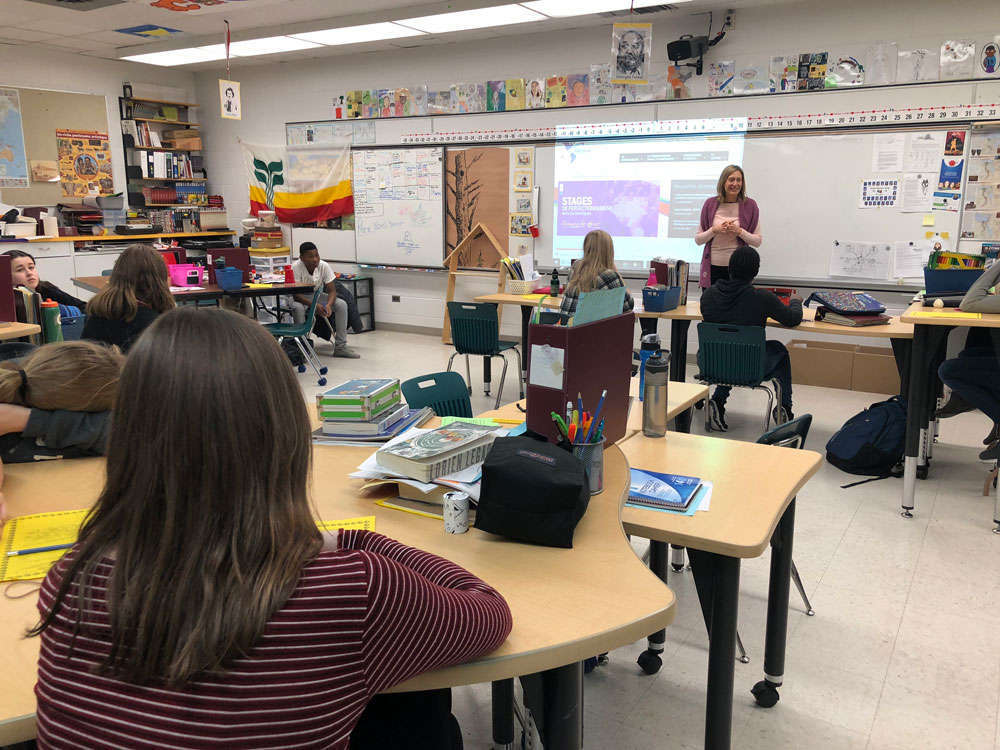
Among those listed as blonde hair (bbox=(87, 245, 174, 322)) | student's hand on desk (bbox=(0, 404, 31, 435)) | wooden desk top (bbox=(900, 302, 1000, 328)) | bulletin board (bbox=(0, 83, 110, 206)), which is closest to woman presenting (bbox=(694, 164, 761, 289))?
wooden desk top (bbox=(900, 302, 1000, 328))

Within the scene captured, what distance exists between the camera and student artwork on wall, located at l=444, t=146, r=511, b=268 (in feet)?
23.9

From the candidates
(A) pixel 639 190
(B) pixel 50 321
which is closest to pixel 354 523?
(B) pixel 50 321

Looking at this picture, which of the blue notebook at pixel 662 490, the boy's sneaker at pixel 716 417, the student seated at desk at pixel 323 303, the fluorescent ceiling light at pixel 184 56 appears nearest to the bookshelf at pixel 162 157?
the fluorescent ceiling light at pixel 184 56

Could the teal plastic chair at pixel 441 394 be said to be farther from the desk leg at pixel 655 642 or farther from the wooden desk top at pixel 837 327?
the wooden desk top at pixel 837 327

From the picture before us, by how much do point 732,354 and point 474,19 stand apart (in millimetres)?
3755

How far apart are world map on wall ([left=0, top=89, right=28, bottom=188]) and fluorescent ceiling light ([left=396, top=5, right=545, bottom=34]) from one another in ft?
14.8

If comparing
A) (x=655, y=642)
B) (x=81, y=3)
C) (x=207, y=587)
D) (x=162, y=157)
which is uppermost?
(x=81, y=3)

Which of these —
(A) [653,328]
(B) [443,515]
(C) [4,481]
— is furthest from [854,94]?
(C) [4,481]

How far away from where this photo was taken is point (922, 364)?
334 cm

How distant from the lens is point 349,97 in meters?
8.09

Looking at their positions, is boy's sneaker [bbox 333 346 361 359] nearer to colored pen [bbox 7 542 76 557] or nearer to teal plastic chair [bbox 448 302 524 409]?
teal plastic chair [bbox 448 302 524 409]

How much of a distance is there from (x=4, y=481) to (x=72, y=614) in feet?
4.06

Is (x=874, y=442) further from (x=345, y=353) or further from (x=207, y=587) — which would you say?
(x=345, y=353)

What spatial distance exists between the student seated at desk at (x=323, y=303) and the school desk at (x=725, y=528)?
5236 millimetres
